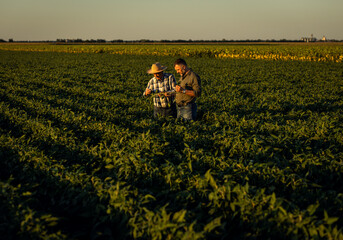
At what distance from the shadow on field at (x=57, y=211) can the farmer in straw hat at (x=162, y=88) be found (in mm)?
3631

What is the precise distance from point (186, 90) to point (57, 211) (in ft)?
13.1

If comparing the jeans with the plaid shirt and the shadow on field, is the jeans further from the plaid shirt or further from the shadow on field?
the shadow on field

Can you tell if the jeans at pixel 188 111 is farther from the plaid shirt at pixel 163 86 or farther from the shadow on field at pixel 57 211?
the shadow on field at pixel 57 211

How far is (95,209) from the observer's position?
3193 millimetres

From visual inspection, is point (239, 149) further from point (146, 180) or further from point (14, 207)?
point (14, 207)

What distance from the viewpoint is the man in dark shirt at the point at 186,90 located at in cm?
616

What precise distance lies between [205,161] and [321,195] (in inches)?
68.9

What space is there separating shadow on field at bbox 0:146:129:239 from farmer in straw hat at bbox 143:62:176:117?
363 cm

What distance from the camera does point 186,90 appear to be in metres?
6.18

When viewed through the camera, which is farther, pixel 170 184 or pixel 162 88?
pixel 162 88

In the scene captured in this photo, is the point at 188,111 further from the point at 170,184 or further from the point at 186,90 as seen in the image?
the point at 170,184

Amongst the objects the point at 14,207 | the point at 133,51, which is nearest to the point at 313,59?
the point at 133,51

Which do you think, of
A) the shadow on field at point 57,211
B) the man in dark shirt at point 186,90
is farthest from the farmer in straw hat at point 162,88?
the shadow on field at point 57,211

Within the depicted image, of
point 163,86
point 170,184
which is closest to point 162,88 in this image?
point 163,86
